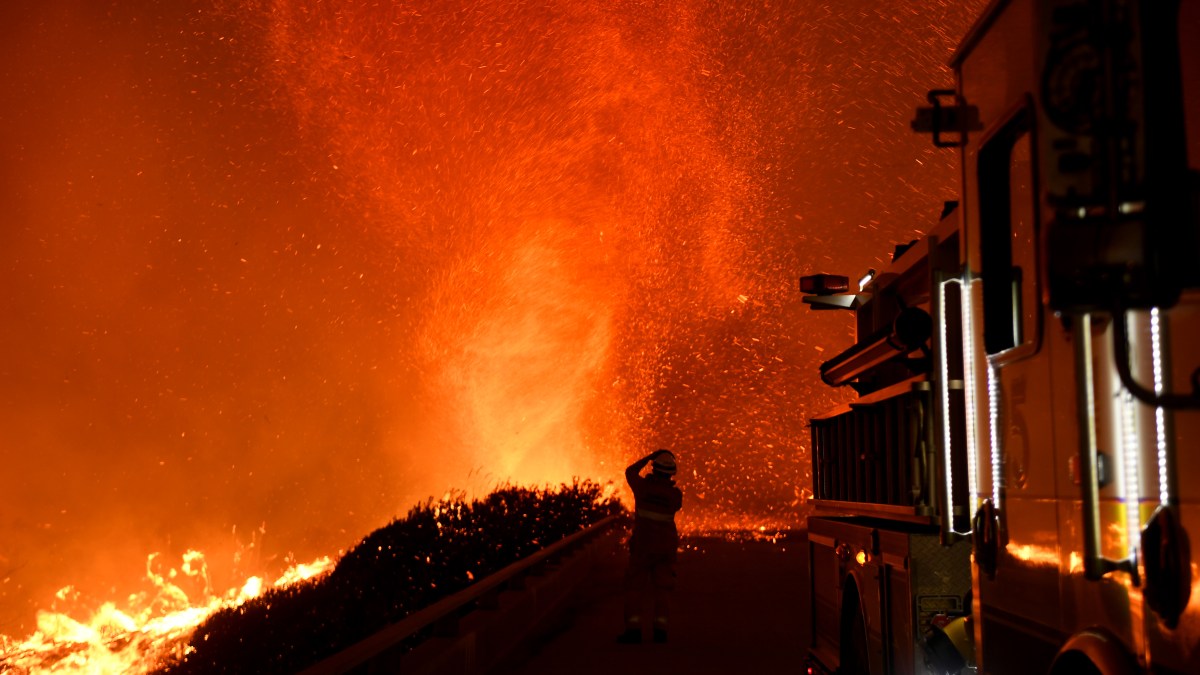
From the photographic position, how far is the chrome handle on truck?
309cm

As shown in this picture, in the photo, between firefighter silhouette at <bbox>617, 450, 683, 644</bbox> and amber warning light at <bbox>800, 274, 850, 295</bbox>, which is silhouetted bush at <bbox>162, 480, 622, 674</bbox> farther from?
amber warning light at <bbox>800, 274, 850, 295</bbox>

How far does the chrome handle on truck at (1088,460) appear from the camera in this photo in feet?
10.1

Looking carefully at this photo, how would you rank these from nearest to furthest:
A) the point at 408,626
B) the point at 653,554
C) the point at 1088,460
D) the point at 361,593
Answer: the point at 1088,460 < the point at 408,626 < the point at 361,593 < the point at 653,554

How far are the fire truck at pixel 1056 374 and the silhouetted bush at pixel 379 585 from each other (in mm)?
4508

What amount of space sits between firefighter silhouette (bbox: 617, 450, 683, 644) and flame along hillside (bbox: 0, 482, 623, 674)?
194 centimetres

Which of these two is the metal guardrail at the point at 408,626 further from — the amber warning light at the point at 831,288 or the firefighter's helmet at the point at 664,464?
the amber warning light at the point at 831,288

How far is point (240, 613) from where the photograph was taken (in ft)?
37.8

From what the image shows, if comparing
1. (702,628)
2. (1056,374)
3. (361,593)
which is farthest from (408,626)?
(702,628)

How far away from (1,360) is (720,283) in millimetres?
59782

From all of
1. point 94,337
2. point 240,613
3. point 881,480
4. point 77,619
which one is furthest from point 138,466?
point 881,480

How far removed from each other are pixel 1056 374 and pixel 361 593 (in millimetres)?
8234

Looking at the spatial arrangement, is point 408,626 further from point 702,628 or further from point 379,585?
point 702,628

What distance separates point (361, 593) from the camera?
10867 mm

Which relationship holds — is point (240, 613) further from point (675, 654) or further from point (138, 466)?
point (138, 466)
